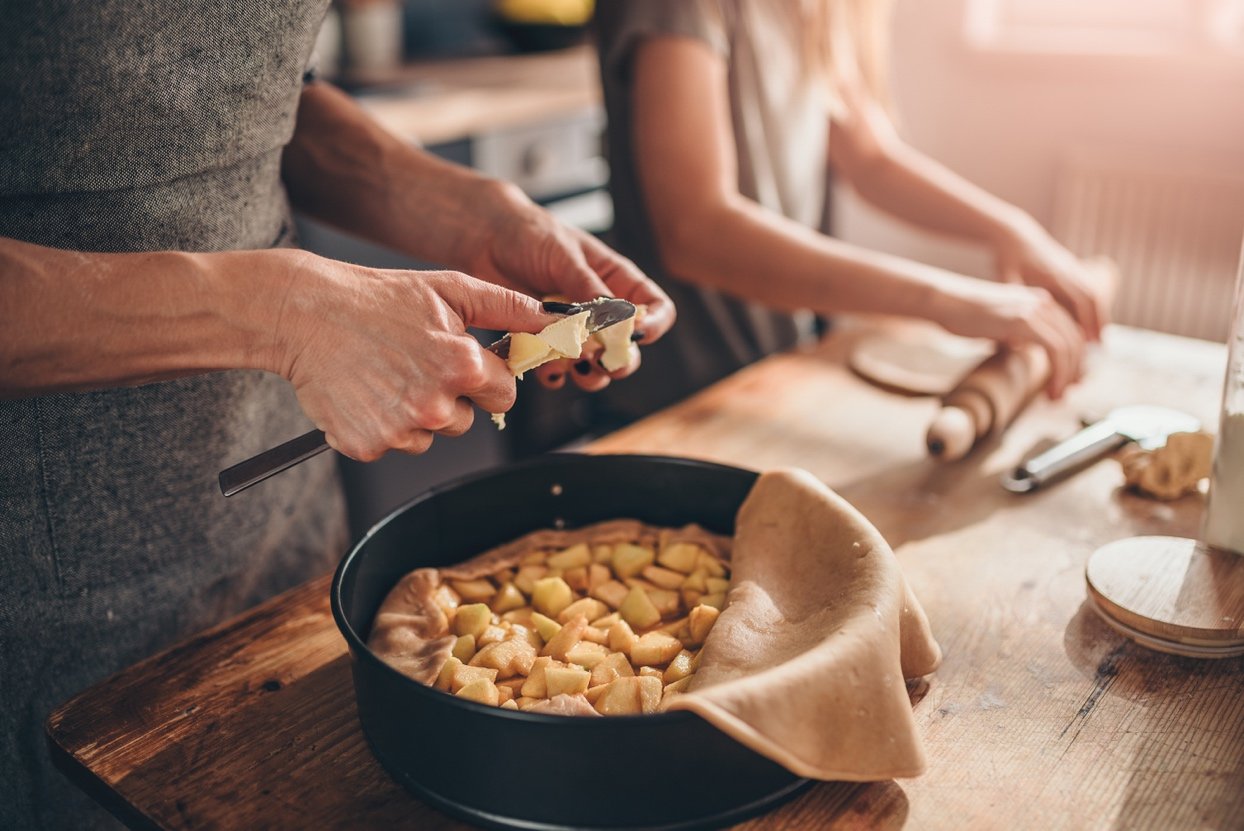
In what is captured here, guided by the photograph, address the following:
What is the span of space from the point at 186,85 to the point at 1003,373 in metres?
0.96

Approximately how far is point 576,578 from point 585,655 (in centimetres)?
14

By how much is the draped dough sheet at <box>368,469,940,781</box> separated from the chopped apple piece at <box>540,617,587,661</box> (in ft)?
0.26

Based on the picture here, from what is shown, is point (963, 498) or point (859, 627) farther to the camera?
point (963, 498)

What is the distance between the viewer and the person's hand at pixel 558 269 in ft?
3.31

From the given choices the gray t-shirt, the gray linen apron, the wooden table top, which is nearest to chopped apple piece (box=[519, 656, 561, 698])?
the wooden table top

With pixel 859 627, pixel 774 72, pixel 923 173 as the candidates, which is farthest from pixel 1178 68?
pixel 859 627

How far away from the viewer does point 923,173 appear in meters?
1.88

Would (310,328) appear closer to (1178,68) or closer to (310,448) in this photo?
(310,448)

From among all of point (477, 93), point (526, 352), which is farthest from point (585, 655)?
point (477, 93)

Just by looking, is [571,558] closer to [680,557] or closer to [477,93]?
[680,557]

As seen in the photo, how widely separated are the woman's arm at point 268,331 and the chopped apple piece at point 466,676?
17 cm

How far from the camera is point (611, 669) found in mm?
773

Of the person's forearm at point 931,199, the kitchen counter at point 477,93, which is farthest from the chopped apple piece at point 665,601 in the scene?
the kitchen counter at point 477,93

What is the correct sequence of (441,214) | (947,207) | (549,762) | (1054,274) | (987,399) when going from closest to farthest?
(549,762)
(441,214)
(987,399)
(1054,274)
(947,207)
